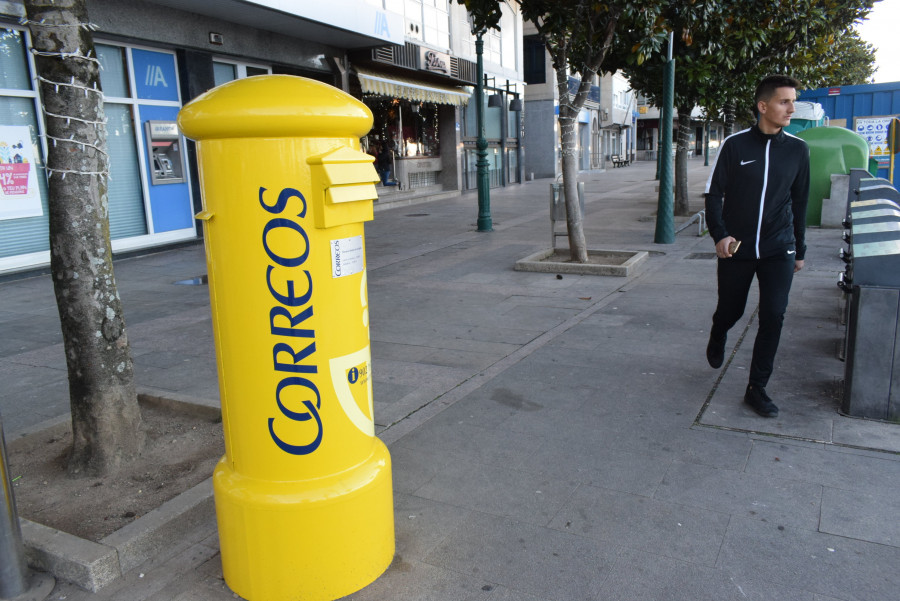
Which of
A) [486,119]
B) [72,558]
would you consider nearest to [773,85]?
[72,558]

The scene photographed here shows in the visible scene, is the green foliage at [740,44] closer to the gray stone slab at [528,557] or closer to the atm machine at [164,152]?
the gray stone slab at [528,557]

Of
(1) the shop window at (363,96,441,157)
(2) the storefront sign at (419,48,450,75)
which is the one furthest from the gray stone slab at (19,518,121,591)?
(2) the storefront sign at (419,48,450,75)

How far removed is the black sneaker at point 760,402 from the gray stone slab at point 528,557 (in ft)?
6.09

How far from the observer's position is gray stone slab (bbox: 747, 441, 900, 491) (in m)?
3.47

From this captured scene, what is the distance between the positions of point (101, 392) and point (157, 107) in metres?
10.1

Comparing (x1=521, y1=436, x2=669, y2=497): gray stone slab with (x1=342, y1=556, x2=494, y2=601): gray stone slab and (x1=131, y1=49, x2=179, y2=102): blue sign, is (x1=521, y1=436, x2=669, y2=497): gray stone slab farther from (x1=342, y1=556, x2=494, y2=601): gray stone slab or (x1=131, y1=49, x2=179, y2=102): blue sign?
(x1=131, y1=49, x2=179, y2=102): blue sign

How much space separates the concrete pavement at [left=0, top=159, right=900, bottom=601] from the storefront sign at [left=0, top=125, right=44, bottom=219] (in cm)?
204

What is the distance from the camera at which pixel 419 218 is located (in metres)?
16.9

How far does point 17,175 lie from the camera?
9812 mm

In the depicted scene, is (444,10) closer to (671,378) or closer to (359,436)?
(671,378)

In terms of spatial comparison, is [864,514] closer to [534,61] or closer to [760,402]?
[760,402]

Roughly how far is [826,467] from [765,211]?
5.13ft

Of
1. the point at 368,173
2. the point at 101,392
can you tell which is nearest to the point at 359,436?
the point at 368,173

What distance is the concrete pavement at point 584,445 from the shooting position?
2.82m
